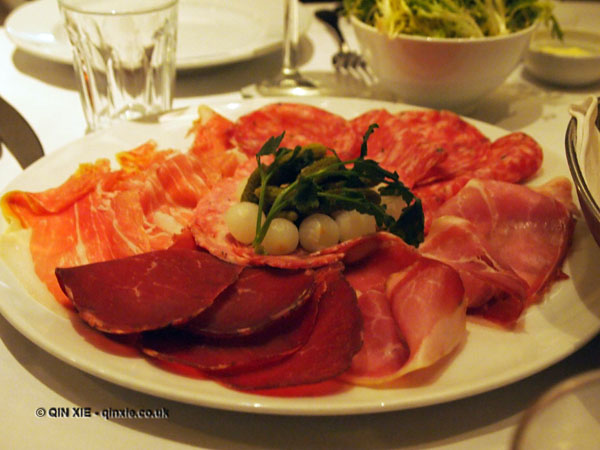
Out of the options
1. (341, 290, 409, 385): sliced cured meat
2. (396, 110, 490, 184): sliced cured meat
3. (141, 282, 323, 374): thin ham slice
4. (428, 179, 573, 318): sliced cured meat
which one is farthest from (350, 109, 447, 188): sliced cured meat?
(141, 282, 323, 374): thin ham slice

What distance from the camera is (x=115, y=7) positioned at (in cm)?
166

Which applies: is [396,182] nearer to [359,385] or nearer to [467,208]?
[467,208]

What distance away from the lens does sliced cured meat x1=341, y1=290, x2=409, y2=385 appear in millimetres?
793

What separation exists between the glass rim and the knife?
0.33m

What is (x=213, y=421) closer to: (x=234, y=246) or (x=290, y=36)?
(x=234, y=246)

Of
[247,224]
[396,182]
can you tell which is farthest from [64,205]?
[396,182]

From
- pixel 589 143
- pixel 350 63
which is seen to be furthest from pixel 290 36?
pixel 589 143

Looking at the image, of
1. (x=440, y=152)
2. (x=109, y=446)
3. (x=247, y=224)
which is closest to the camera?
(x=109, y=446)

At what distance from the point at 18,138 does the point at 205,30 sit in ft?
3.49

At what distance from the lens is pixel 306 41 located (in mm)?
2514

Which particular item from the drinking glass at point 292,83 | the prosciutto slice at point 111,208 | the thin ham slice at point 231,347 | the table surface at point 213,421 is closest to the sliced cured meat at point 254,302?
the thin ham slice at point 231,347

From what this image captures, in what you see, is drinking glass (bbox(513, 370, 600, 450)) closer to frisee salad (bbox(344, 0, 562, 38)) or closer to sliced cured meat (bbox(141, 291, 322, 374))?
sliced cured meat (bbox(141, 291, 322, 374))

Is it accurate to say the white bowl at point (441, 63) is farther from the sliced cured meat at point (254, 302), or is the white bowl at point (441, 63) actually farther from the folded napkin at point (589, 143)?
the sliced cured meat at point (254, 302)

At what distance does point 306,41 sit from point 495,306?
1.88 metres
